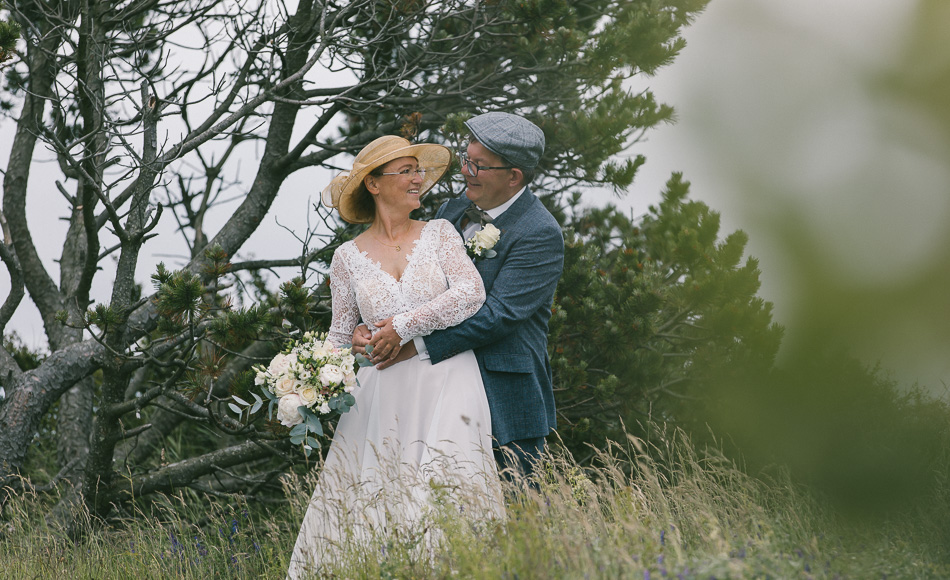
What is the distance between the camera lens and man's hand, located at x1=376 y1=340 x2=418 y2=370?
346 cm

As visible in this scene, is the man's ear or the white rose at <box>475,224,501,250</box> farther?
the man's ear

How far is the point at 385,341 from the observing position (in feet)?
10.9

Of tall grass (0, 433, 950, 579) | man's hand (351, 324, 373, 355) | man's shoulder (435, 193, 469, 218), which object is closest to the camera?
tall grass (0, 433, 950, 579)

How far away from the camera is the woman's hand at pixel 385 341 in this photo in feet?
10.9

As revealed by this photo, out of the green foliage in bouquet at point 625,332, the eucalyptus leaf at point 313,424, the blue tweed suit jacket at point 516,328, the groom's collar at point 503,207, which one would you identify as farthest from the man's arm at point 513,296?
the green foliage in bouquet at point 625,332

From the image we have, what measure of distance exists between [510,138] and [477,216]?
0.37m

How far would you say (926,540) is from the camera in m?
1.26

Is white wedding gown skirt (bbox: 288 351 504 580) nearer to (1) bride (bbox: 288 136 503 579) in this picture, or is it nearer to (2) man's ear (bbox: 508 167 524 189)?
(1) bride (bbox: 288 136 503 579)

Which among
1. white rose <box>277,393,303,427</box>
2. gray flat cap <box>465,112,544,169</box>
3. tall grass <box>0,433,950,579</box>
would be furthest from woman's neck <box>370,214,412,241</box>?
tall grass <box>0,433,950,579</box>

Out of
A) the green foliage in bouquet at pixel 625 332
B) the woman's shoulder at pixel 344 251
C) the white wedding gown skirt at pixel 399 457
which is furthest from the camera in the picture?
the green foliage in bouquet at pixel 625 332

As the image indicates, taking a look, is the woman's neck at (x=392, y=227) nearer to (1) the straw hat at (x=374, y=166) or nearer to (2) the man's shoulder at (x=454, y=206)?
(1) the straw hat at (x=374, y=166)

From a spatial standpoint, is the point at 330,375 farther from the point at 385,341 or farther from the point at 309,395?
the point at 385,341

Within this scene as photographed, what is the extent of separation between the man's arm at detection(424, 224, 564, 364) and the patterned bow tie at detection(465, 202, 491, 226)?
0.20 m

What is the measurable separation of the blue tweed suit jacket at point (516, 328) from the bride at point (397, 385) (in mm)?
67
